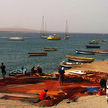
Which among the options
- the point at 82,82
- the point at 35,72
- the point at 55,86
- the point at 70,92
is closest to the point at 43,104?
the point at 70,92

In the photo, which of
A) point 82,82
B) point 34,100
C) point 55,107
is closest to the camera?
point 55,107

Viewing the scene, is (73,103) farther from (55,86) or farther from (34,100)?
(55,86)

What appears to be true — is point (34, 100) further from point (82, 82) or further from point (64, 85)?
point (82, 82)

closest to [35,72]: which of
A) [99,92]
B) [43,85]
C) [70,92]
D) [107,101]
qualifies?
[43,85]

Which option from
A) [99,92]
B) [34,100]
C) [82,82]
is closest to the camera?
[34,100]

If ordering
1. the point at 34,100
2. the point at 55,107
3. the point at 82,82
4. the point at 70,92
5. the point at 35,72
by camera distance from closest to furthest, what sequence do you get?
the point at 55,107, the point at 34,100, the point at 70,92, the point at 82,82, the point at 35,72

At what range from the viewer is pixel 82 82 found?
18.6 meters

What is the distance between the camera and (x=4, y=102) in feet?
41.4

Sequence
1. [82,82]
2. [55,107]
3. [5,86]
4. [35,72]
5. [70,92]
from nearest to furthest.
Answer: [55,107], [70,92], [5,86], [82,82], [35,72]

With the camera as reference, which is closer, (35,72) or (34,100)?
(34,100)

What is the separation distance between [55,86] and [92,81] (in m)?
3.93

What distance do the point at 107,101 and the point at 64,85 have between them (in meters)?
5.58

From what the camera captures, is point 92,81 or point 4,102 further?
point 92,81

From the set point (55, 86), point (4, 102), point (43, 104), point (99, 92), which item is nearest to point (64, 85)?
point (55, 86)
